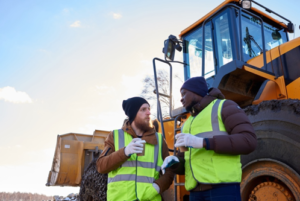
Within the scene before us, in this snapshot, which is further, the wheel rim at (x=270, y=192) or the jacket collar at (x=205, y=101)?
the wheel rim at (x=270, y=192)

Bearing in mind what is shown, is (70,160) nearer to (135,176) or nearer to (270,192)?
(135,176)

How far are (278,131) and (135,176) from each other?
1.38 meters

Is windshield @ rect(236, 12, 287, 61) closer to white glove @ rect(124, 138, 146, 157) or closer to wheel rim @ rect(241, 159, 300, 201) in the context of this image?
wheel rim @ rect(241, 159, 300, 201)

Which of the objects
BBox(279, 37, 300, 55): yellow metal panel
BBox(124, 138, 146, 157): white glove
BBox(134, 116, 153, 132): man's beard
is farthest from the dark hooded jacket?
BBox(279, 37, 300, 55): yellow metal panel

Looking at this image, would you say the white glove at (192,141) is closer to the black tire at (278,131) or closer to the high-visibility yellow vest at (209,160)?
the high-visibility yellow vest at (209,160)

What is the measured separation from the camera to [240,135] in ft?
6.38

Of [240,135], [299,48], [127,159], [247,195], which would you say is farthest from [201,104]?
[299,48]

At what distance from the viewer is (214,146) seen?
1.95 m

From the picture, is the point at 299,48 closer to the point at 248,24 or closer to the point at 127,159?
the point at 248,24

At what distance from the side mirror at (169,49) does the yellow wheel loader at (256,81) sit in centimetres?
2

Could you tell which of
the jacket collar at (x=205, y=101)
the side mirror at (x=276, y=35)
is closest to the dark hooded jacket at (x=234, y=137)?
the jacket collar at (x=205, y=101)

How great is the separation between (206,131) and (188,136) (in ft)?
0.65

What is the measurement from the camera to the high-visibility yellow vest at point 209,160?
199cm

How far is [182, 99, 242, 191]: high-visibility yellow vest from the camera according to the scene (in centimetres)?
199
